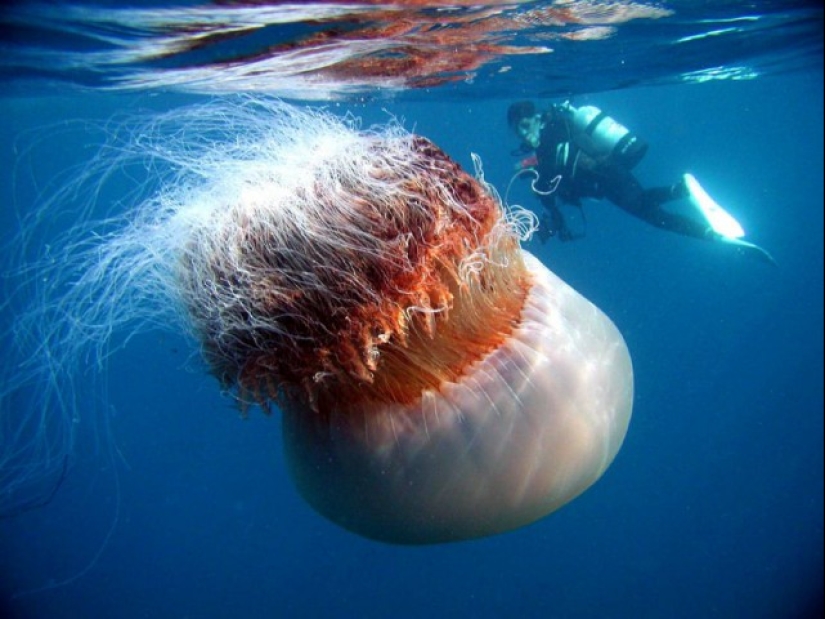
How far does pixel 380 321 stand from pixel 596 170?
915 centimetres

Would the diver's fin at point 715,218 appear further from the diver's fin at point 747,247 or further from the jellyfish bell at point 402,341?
the jellyfish bell at point 402,341

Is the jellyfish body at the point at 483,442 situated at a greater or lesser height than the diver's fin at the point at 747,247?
greater

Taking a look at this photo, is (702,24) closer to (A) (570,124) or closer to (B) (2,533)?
(A) (570,124)

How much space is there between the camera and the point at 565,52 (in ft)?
29.6

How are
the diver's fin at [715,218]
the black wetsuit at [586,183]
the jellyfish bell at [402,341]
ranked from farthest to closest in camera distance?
the diver's fin at [715,218] → the black wetsuit at [586,183] → the jellyfish bell at [402,341]

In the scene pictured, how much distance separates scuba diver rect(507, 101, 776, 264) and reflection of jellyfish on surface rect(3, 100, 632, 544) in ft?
21.3

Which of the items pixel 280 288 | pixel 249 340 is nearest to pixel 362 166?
pixel 280 288

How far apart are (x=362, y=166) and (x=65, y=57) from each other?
22.7ft

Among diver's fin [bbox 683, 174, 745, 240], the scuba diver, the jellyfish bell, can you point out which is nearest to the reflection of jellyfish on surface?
the jellyfish bell

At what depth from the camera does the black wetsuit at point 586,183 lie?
938 cm

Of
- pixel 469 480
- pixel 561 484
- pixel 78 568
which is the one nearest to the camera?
pixel 469 480

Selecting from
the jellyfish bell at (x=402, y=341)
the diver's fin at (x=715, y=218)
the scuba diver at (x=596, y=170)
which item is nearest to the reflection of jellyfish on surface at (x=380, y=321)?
the jellyfish bell at (x=402, y=341)

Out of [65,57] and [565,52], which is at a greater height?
[65,57]

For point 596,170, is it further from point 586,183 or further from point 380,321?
point 380,321
